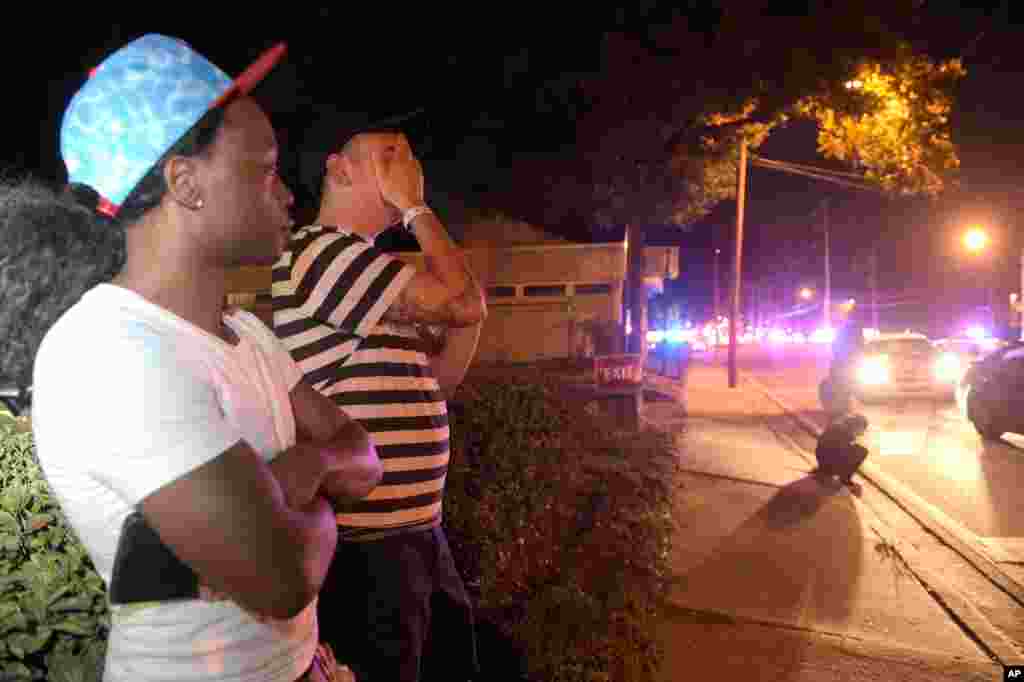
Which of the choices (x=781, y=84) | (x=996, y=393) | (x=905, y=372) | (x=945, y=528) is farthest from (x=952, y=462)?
(x=905, y=372)

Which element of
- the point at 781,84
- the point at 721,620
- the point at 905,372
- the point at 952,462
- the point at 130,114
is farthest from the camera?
the point at 905,372

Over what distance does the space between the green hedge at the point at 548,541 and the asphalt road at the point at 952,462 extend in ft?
9.77

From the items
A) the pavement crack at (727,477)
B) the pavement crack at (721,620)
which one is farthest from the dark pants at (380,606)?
the pavement crack at (727,477)

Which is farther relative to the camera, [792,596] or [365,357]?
[792,596]

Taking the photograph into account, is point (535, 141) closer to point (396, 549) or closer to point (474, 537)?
point (474, 537)

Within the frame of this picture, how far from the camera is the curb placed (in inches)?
208

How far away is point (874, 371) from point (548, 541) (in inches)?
490

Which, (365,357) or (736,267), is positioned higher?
(736,267)

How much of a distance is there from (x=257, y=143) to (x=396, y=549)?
116cm

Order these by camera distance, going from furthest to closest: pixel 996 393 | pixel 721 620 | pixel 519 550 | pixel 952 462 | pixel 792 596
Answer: pixel 996 393, pixel 952 462, pixel 792 596, pixel 721 620, pixel 519 550

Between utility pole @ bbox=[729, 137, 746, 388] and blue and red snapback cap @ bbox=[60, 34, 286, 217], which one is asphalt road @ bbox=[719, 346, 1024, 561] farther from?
blue and red snapback cap @ bbox=[60, 34, 286, 217]

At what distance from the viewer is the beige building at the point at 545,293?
20.0 m

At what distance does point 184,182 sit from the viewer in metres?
1.33

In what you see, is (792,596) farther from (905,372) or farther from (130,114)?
(905,372)
